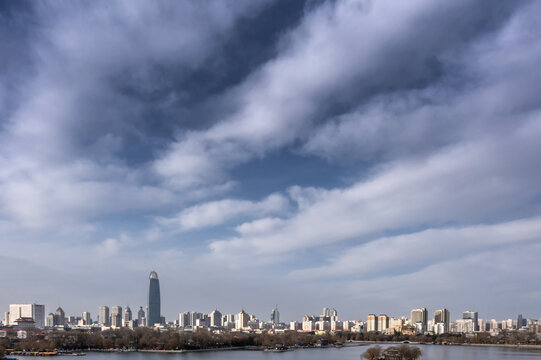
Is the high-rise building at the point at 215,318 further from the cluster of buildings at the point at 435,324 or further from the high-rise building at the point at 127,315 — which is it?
the cluster of buildings at the point at 435,324

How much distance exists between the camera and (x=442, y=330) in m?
77.5

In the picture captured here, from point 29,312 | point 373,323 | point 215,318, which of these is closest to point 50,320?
point 29,312

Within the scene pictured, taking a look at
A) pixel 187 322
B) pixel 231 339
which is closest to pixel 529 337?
pixel 231 339

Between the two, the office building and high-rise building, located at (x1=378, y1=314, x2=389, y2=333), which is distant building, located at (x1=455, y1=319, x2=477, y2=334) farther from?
high-rise building, located at (x1=378, y1=314, x2=389, y2=333)

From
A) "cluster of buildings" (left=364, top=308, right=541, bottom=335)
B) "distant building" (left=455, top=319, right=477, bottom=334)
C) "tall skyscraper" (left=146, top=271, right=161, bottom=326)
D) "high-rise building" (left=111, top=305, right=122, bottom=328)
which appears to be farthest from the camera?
"high-rise building" (left=111, top=305, right=122, bottom=328)

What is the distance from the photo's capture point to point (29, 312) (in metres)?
81.9

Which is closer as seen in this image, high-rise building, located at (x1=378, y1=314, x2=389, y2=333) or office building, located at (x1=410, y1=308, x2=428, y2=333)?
high-rise building, located at (x1=378, y1=314, x2=389, y2=333)

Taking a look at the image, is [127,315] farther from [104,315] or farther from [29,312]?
[29,312]

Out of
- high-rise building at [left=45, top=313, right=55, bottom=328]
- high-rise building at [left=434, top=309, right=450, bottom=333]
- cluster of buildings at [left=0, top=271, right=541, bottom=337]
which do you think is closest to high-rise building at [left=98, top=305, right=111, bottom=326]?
cluster of buildings at [left=0, top=271, right=541, bottom=337]

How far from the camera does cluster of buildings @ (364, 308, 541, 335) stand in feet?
237

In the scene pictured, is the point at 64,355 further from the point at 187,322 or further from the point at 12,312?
the point at 187,322

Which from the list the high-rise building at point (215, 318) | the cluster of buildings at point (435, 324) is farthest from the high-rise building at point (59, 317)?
the cluster of buildings at point (435, 324)

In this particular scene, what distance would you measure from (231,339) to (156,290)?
51.6 m

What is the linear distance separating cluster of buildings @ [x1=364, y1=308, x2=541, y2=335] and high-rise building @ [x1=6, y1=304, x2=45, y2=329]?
50368 millimetres
